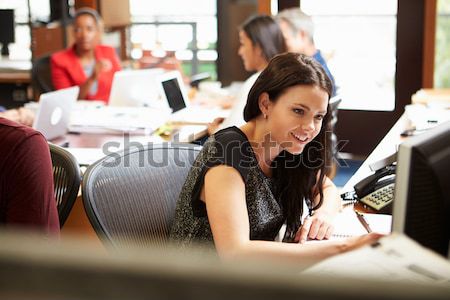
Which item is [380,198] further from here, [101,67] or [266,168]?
[101,67]

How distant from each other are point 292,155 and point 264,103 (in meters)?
0.19

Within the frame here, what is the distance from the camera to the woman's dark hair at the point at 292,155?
1.72 metres

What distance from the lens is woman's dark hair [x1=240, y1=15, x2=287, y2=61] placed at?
3.69m

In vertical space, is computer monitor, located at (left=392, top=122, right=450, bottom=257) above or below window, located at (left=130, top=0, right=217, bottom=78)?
above

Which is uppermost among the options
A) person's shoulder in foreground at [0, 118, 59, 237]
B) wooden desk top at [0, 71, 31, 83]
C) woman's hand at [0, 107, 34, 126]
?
person's shoulder in foreground at [0, 118, 59, 237]

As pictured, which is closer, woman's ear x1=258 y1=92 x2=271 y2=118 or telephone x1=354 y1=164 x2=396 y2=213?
woman's ear x1=258 y1=92 x2=271 y2=118

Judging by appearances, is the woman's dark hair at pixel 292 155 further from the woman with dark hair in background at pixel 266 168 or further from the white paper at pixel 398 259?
the white paper at pixel 398 259

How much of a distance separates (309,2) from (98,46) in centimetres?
179

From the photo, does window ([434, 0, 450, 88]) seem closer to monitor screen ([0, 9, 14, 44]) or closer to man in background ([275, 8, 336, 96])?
man in background ([275, 8, 336, 96])

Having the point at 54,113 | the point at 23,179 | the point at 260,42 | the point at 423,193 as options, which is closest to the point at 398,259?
the point at 423,193

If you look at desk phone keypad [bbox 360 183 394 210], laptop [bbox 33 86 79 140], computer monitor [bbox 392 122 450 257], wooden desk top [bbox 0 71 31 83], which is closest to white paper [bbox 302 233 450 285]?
computer monitor [bbox 392 122 450 257]

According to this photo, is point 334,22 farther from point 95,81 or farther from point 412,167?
point 412,167

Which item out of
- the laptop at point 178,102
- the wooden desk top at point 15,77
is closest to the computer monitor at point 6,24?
the wooden desk top at point 15,77

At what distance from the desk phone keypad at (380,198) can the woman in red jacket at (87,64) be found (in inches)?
→ 105
